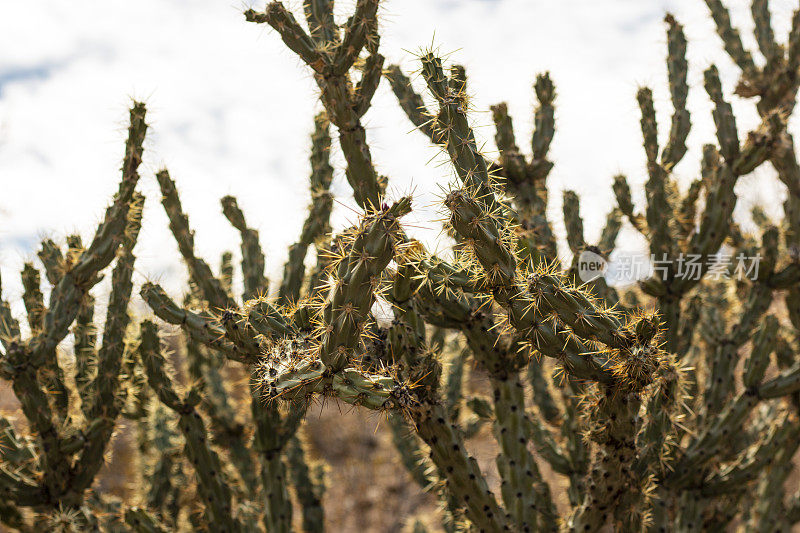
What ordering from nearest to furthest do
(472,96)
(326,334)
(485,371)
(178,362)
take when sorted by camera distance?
(326,334) < (472,96) < (485,371) < (178,362)

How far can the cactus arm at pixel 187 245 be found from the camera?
13.3 feet

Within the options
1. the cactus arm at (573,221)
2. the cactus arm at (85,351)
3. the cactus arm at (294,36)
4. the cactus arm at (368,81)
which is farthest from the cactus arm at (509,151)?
the cactus arm at (85,351)

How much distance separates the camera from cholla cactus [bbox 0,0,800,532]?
2.53 meters

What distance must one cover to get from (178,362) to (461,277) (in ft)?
49.7

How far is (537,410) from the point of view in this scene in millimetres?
5398

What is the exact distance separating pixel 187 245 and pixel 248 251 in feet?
1.37

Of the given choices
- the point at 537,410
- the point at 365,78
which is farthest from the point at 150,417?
the point at 365,78

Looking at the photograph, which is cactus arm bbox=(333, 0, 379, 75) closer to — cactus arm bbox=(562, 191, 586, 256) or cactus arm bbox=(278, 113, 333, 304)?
cactus arm bbox=(278, 113, 333, 304)

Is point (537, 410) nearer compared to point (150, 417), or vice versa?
point (537, 410)

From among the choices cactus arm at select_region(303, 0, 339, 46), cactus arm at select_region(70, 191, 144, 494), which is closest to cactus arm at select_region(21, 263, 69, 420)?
cactus arm at select_region(70, 191, 144, 494)

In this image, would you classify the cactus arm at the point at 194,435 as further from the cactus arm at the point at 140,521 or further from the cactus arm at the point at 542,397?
the cactus arm at the point at 542,397

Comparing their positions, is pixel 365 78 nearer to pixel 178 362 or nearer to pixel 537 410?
pixel 537 410

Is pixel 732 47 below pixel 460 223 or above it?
above

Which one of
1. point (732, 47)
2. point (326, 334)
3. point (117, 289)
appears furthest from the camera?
point (732, 47)
